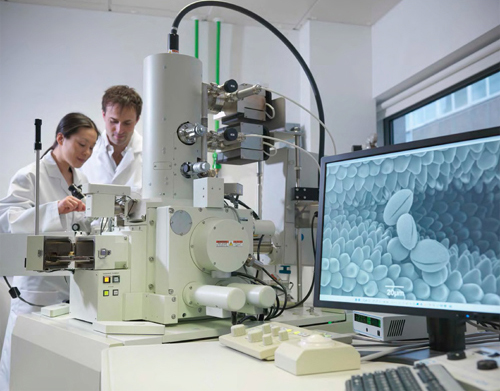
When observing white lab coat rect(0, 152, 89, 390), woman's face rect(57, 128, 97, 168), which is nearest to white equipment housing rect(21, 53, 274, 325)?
white lab coat rect(0, 152, 89, 390)

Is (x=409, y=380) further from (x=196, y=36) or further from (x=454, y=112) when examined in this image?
(x=196, y=36)

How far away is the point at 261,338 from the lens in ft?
2.89

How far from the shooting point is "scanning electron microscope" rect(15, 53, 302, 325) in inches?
46.2

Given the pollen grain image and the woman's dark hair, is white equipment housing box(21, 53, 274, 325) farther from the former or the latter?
the woman's dark hair

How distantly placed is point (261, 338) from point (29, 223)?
1.29m

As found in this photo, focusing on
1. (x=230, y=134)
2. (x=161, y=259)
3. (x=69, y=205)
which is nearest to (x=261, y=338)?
(x=161, y=259)

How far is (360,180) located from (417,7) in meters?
2.26

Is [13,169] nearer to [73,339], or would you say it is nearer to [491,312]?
[73,339]

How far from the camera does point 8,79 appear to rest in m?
2.76

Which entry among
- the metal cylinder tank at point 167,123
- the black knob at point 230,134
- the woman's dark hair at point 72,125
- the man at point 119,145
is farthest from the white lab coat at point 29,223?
the black knob at point 230,134

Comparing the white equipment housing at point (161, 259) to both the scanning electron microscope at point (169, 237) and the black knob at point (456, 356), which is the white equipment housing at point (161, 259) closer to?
the scanning electron microscope at point (169, 237)

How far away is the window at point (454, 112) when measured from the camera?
8.25ft

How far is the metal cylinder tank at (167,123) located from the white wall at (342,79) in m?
1.78

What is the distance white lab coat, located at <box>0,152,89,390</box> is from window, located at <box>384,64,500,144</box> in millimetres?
2054
